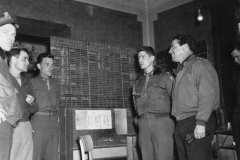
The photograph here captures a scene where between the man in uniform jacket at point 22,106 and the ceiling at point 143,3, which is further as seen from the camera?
the ceiling at point 143,3

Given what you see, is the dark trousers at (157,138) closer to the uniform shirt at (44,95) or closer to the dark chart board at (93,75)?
the uniform shirt at (44,95)

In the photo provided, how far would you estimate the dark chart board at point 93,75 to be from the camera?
507cm

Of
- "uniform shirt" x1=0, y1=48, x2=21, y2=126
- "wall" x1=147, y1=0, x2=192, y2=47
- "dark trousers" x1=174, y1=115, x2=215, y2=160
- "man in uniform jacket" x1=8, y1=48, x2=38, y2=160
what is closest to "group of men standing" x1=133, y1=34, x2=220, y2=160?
"dark trousers" x1=174, y1=115, x2=215, y2=160

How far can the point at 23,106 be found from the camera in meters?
3.27

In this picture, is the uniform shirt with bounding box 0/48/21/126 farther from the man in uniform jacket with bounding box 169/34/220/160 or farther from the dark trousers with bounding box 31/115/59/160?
the dark trousers with bounding box 31/115/59/160

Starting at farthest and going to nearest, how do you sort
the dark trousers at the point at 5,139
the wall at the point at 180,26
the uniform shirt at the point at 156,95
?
1. the wall at the point at 180,26
2. the uniform shirt at the point at 156,95
3. the dark trousers at the point at 5,139

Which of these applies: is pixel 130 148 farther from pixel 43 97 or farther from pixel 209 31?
pixel 209 31

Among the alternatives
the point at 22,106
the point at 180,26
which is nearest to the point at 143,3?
the point at 180,26

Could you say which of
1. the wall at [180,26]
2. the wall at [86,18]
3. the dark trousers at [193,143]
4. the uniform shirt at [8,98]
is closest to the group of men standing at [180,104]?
the dark trousers at [193,143]

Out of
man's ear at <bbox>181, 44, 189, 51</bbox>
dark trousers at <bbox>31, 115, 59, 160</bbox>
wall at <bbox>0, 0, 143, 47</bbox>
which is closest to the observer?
man's ear at <bbox>181, 44, 189, 51</bbox>

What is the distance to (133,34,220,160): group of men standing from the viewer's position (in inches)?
102

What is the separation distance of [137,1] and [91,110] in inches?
108

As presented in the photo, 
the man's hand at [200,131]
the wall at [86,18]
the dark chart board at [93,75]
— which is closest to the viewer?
the man's hand at [200,131]

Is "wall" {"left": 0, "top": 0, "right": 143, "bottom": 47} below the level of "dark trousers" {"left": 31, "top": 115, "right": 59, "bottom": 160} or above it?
above
